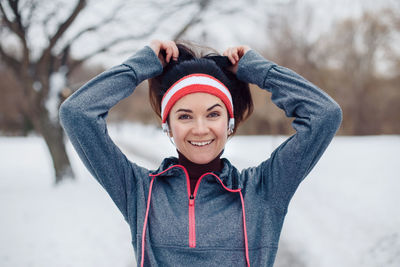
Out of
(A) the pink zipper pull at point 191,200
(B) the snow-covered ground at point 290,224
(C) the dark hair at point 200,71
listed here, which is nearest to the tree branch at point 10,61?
(B) the snow-covered ground at point 290,224

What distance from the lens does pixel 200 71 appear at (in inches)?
61.9

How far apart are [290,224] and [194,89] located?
3.82 metres

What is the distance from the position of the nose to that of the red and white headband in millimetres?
149

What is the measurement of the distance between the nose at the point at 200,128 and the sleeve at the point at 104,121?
14.1 inches

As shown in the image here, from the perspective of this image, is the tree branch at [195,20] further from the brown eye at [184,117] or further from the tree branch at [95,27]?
the brown eye at [184,117]

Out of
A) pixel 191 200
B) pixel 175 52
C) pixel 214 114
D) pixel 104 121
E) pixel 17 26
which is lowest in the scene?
pixel 17 26

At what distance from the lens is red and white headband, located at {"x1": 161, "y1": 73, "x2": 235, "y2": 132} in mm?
1479

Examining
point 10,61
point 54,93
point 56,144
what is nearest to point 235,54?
point 54,93

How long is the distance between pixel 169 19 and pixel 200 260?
5.93 metres

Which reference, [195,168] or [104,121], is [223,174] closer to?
[195,168]

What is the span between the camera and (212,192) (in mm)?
1509

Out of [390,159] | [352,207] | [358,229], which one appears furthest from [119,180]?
[390,159]

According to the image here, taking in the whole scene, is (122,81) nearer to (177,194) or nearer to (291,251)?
(177,194)

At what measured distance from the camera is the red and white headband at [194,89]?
1.48 metres
